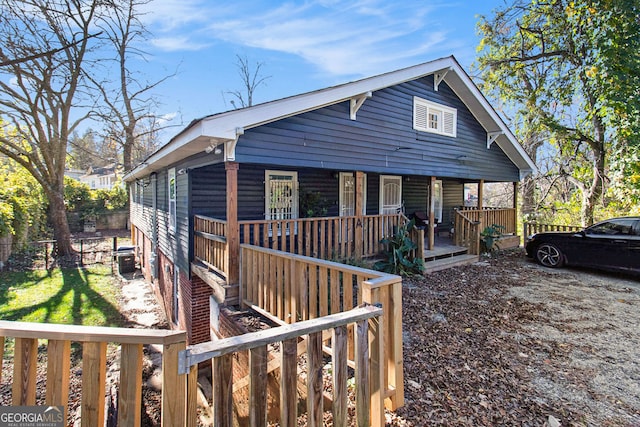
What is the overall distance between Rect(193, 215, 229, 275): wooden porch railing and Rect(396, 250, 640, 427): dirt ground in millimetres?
3340

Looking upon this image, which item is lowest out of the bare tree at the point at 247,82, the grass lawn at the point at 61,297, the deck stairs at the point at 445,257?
the grass lawn at the point at 61,297

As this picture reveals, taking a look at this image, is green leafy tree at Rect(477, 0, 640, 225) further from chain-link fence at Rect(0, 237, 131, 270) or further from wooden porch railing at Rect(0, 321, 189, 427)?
chain-link fence at Rect(0, 237, 131, 270)

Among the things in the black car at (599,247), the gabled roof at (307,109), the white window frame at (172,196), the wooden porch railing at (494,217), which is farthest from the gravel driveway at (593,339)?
the white window frame at (172,196)

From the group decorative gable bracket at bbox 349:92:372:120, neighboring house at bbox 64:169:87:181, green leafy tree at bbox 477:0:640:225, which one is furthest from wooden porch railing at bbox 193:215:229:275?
neighboring house at bbox 64:169:87:181

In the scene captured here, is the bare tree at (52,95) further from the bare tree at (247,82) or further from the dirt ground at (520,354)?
the dirt ground at (520,354)

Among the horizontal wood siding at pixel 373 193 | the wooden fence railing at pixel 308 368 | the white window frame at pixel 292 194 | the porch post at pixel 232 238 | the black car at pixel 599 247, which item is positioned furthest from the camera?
the horizontal wood siding at pixel 373 193

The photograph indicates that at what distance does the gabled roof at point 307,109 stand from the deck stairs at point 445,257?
4467 millimetres

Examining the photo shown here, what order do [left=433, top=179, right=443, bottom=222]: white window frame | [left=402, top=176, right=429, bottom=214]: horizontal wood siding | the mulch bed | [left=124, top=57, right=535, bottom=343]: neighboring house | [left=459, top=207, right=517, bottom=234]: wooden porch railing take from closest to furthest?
the mulch bed, [left=124, top=57, right=535, bottom=343]: neighboring house, [left=459, top=207, right=517, bottom=234]: wooden porch railing, [left=402, top=176, right=429, bottom=214]: horizontal wood siding, [left=433, top=179, right=443, bottom=222]: white window frame

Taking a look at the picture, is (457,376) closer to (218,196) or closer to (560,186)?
(218,196)

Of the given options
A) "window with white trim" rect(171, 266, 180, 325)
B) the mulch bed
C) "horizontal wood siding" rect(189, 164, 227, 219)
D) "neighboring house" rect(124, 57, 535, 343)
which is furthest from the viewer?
"window with white trim" rect(171, 266, 180, 325)

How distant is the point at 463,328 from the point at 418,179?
8530 millimetres

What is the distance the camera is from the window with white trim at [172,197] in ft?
27.3

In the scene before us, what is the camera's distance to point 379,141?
801 centimetres

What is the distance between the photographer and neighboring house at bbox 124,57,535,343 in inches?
225
